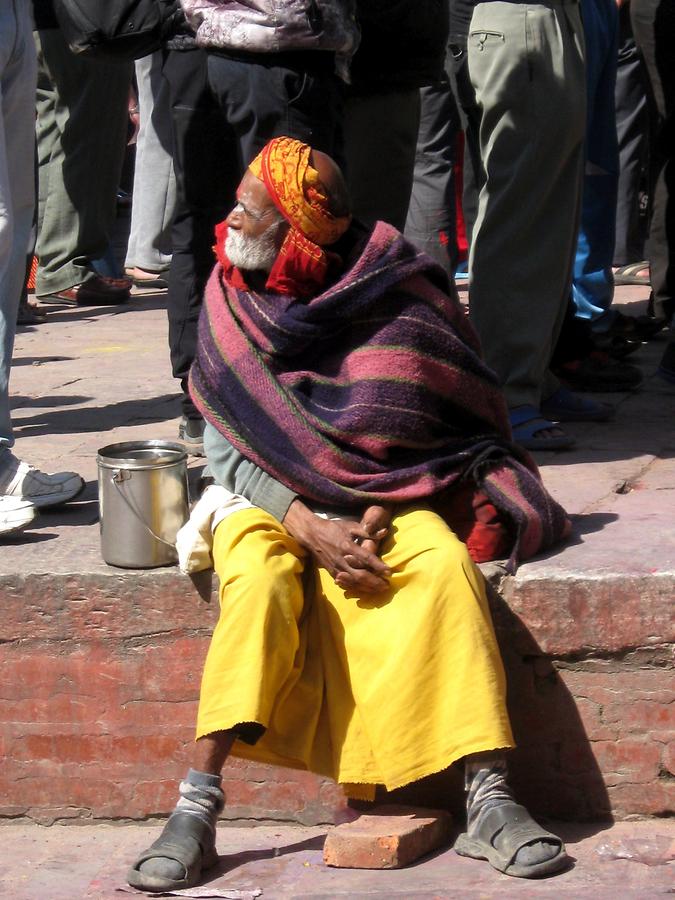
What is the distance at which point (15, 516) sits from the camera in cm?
352

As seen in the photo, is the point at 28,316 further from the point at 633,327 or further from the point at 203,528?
the point at 203,528

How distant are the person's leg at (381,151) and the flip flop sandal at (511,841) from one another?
2.33 metres

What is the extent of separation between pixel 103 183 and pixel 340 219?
4.63 m

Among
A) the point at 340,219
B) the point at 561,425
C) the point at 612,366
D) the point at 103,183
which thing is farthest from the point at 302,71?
the point at 103,183

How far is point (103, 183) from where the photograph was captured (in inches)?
299

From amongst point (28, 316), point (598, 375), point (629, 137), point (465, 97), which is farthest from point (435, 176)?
point (598, 375)

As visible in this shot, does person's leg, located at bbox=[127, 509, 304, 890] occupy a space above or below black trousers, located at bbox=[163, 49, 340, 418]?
below

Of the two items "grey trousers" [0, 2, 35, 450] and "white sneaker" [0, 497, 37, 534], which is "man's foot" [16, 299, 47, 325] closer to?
"grey trousers" [0, 2, 35, 450]

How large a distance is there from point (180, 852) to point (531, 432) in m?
1.74

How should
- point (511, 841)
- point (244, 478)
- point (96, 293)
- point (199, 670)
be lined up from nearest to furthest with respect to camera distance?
1. point (511, 841)
2. point (244, 478)
3. point (199, 670)
4. point (96, 293)

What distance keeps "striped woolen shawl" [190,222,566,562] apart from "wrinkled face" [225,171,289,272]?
0.08 m

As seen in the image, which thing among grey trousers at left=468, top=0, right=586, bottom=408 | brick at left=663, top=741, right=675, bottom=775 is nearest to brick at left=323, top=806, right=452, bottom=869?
brick at left=663, top=741, right=675, bottom=775

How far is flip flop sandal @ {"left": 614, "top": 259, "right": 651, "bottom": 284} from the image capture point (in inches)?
303

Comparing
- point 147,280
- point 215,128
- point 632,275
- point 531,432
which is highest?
point 215,128
